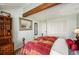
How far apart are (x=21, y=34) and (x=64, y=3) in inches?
27.5

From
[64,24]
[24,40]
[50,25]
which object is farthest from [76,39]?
[24,40]

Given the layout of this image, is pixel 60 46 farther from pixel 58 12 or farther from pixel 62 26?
pixel 58 12

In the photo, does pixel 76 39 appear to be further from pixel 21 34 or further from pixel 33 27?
pixel 21 34

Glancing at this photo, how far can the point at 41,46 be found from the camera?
1.74 m

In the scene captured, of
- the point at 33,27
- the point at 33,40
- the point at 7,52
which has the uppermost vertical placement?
the point at 33,27

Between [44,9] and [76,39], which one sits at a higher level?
[44,9]

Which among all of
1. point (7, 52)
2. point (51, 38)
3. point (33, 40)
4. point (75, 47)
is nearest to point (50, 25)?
point (51, 38)

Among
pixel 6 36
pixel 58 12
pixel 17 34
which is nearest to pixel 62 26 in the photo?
pixel 58 12

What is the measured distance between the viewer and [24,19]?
5.85 ft

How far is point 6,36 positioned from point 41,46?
479 millimetres

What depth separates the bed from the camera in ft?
5.71

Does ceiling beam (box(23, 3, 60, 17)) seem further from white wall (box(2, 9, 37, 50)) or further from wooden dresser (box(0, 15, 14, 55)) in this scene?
wooden dresser (box(0, 15, 14, 55))

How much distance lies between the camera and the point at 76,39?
68.6 inches

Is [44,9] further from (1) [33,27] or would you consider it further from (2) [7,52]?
(2) [7,52]
